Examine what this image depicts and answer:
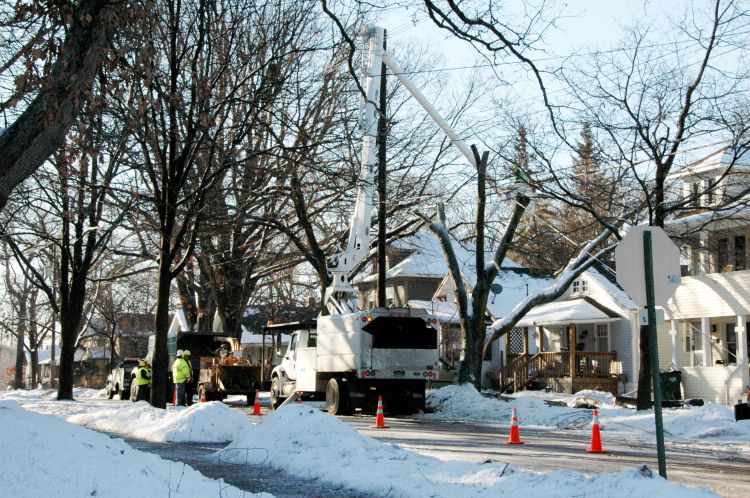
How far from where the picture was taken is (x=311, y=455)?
41.2 feet

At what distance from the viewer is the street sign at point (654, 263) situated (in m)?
9.19

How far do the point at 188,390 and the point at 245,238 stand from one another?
8708mm

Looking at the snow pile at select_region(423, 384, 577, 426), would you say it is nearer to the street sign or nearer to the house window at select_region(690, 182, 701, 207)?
the house window at select_region(690, 182, 701, 207)

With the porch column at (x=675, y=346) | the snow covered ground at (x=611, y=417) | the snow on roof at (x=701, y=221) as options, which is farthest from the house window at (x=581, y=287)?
the snow covered ground at (x=611, y=417)

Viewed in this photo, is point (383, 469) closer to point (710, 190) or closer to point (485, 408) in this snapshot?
point (710, 190)

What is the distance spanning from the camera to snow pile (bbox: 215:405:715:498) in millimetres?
8781

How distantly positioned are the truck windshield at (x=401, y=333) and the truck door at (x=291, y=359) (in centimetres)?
444

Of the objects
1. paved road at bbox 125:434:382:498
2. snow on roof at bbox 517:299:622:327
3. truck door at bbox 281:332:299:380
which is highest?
snow on roof at bbox 517:299:622:327

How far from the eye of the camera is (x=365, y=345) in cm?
2428

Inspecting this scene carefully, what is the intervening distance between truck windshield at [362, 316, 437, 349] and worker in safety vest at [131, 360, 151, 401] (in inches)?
418

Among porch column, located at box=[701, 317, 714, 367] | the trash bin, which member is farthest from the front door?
the trash bin

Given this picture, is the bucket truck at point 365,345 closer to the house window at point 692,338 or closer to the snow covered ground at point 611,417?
the snow covered ground at point 611,417

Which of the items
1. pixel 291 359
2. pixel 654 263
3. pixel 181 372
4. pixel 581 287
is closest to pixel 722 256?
pixel 581 287

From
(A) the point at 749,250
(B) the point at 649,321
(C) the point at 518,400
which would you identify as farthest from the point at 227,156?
(A) the point at 749,250
